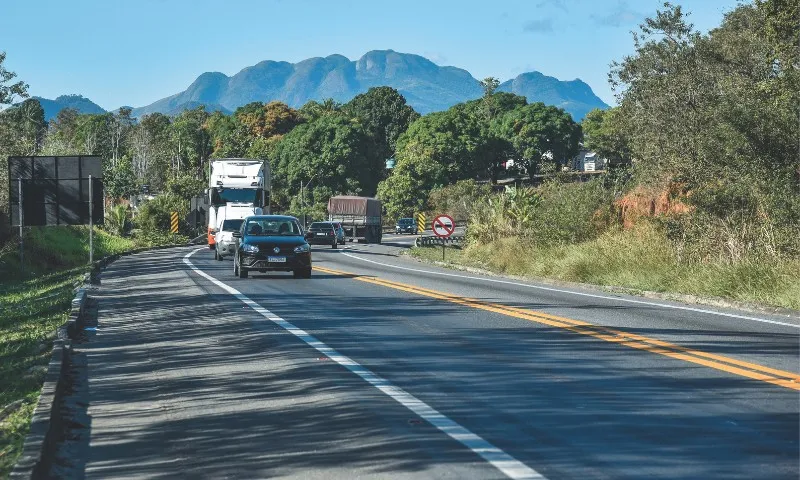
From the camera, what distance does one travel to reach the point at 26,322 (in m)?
18.3

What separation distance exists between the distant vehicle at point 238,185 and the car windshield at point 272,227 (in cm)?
1605

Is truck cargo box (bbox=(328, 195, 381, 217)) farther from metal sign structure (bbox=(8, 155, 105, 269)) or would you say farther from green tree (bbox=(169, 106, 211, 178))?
metal sign structure (bbox=(8, 155, 105, 269))

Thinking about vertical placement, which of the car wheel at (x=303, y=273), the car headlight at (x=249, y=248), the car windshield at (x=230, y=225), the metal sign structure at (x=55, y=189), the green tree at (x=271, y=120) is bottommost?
the car wheel at (x=303, y=273)

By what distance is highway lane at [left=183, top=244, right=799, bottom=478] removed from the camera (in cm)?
739

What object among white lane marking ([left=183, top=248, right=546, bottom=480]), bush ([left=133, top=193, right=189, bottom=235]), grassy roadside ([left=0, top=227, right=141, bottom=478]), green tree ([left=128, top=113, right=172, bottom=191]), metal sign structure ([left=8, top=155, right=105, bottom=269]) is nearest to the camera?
white lane marking ([left=183, top=248, right=546, bottom=480])

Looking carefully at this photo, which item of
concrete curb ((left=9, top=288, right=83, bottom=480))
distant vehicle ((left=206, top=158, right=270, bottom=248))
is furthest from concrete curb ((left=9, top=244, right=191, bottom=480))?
distant vehicle ((left=206, top=158, right=270, bottom=248))

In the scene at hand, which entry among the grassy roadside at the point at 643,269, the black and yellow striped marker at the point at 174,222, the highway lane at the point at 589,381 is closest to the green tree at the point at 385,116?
the black and yellow striped marker at the point at 174,222

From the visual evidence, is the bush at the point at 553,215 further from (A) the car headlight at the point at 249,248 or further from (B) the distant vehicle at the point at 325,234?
(B) the distant vehicle at the point at 325,234

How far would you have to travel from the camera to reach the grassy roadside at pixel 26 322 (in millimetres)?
9211

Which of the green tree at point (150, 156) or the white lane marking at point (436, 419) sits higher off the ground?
the green tree at point (150, 156)

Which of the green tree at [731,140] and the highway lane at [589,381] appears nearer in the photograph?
the highway lane at [589,381]

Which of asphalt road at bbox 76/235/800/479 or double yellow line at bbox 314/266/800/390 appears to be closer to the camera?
asphalt road at bbox 76/235/800/479

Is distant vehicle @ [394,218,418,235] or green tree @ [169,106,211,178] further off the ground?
green tree @ [169,106,211,178]

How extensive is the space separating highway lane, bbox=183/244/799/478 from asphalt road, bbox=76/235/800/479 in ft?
0.09
